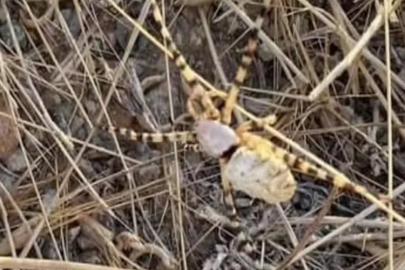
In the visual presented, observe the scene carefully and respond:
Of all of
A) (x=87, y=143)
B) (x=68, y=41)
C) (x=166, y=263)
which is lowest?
(x=166, y=263)

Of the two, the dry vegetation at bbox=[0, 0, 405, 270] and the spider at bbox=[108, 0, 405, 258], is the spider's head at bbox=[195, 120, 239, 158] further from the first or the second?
the dry vegetation at bbox=[0, 0, 405, 270]

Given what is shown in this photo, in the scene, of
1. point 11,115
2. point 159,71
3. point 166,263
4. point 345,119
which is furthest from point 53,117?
point 345,119

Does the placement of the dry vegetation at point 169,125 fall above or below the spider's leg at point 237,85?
below

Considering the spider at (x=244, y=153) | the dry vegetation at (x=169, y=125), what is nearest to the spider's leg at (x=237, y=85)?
the spider at (x=244, y=153)

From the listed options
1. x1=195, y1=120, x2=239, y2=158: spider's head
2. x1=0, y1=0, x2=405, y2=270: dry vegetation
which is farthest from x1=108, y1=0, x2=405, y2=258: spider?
x1=0, y1=0, x2=405, y2=270: dry vegetation

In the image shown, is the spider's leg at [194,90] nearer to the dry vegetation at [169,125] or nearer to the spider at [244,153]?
the spider at [244,153]

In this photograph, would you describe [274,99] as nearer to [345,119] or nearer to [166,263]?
[345,119]

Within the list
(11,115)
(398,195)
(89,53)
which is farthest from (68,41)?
(398,195)

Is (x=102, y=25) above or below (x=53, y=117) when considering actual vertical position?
above
